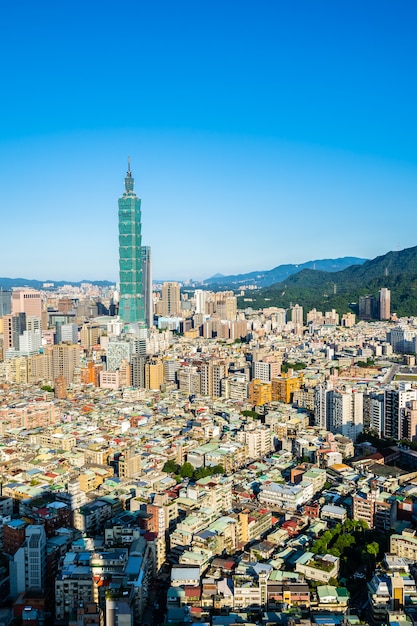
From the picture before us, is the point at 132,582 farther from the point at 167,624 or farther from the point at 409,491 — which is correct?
the point at 409,491

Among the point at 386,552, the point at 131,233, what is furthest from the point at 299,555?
the point at 131,233

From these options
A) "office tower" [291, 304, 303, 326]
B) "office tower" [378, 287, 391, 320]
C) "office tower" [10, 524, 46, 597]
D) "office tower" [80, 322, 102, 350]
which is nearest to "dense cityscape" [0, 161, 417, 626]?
"office tower" [10, 524, 46, 597]

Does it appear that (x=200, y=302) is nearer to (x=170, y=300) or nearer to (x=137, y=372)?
(x=170, y=300)

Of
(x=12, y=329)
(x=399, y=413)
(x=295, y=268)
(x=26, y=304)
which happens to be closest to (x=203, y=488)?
(x=399, y=413)

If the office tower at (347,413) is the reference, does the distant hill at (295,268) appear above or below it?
above

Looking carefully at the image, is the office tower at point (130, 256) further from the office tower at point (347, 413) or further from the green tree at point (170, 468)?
the green tree at point (170, 468)

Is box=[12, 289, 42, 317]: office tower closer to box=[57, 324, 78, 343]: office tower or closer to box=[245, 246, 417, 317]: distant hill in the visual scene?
box=[57, 324, 78, 343]: office tower

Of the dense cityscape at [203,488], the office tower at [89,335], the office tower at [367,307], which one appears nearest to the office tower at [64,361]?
the dense cityscape at [203,488]
